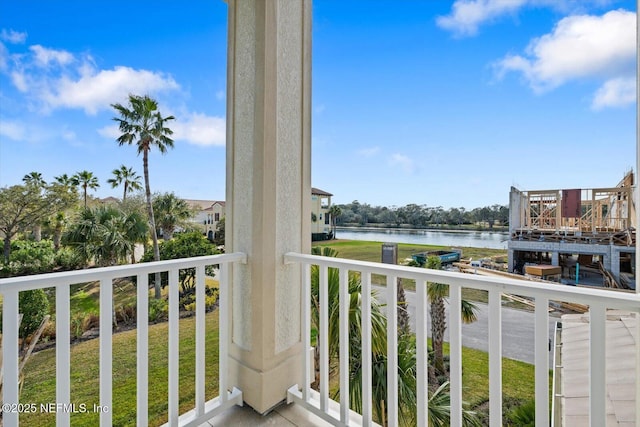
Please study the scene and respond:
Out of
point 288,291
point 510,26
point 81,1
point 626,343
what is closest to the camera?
point 626,343

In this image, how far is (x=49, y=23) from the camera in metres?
1.56

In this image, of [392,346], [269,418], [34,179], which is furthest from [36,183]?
[392,346]

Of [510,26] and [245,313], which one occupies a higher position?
[510,26]

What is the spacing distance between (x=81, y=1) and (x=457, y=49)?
200 cm

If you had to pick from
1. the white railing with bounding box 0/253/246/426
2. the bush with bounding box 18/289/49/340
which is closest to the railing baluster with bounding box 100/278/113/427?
the white railing with bounding box 0/253/246/426

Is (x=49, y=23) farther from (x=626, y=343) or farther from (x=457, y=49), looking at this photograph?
(x=626, y=343)

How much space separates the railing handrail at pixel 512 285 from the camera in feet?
3.30

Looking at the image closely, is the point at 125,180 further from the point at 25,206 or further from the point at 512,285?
the point at 512,285

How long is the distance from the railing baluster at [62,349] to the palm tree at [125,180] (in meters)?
0.63

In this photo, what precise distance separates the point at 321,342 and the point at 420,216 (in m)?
0.95

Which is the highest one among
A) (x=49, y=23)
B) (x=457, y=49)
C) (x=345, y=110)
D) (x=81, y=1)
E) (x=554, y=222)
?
(x=81, y=1)

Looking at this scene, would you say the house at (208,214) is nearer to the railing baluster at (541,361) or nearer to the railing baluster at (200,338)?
the railing baluster at (200,338)

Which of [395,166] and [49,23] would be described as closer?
[49,23]

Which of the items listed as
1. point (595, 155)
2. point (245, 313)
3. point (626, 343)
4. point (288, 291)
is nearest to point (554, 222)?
point (595, 155)
